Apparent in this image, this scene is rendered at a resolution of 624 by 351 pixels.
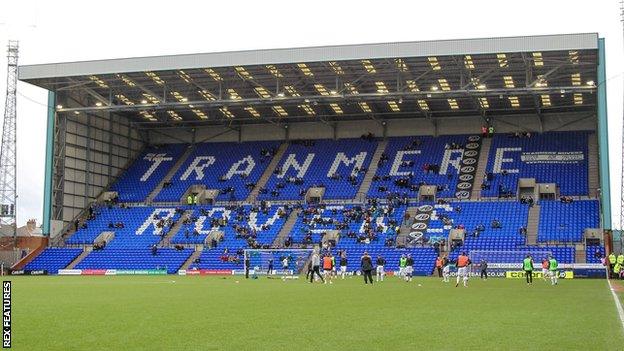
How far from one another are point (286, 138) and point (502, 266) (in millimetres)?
28509

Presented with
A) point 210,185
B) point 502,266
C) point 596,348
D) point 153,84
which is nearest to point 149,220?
point 210,185

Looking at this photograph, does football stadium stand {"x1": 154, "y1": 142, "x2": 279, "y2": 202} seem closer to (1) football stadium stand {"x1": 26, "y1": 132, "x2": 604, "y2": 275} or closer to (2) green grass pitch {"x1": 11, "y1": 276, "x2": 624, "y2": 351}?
(1) football stadium stand {"x1": 26, "y1": 132, "x2": 604, "y2": 275}

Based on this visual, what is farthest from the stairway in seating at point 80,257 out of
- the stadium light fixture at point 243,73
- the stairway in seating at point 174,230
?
the stadium light fixture at point 243,73

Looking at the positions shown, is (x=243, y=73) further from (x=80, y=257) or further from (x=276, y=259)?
(x=80, y=257)

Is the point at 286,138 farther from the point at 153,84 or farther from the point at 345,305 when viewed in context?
the point at 345,305

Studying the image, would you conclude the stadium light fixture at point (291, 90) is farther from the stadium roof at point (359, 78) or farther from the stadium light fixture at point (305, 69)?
the stadium light fixture at point (305, 69)

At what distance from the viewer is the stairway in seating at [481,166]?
196 feet

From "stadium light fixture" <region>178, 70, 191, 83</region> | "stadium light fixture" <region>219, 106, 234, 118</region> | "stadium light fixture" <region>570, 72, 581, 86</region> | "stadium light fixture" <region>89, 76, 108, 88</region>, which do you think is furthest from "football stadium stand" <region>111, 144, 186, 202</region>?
"stadium light fixture" <region>570, 72, 581, 86</region>

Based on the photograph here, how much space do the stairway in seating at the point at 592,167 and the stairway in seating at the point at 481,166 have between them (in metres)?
7.78

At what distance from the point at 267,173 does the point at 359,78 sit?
16662mm

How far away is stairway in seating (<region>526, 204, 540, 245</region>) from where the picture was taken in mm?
52594

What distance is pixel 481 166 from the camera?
62.5 metres

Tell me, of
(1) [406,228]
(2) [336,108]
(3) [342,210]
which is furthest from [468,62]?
(2) [336,108]

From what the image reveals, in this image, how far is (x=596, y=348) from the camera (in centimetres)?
1135
